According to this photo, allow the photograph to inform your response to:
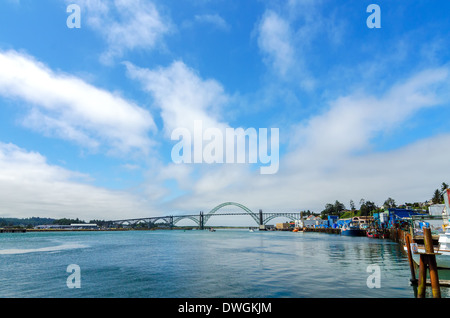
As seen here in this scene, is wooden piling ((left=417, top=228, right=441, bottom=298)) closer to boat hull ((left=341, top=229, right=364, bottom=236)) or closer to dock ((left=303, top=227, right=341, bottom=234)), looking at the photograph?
boat hull ((left=341, top=229, right=364, bottom=236))

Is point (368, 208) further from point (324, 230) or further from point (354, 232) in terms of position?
point (354, 232)

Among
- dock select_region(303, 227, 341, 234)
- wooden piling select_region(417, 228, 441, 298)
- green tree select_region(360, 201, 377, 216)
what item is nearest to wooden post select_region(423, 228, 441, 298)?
wooden piling select_region(417, 228, 441, 298)

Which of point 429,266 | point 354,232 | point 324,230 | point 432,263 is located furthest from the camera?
point 324,230

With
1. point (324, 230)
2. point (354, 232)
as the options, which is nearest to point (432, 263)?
point (354, 232)

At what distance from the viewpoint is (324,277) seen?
22.6 metres

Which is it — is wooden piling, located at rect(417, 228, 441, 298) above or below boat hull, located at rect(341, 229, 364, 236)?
above

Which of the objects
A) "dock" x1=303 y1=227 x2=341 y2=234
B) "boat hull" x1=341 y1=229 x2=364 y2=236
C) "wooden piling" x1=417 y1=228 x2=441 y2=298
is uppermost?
"wooden piling" x1=417 y1=228 x2=441 y2=298

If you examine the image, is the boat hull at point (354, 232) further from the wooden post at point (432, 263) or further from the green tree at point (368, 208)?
the wooden post at point (432, 263)

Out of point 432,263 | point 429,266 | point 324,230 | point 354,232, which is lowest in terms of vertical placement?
point 324,230

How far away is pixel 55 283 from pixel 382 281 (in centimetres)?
2653

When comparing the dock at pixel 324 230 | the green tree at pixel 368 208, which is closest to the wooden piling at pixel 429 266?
the dock at pixel 324 230

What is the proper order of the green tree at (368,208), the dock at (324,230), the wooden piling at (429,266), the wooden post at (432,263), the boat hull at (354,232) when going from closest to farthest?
the wooden piling at (429,266) → the wooden post at (432,263) → the boat hull at (354,232) → the dock at (324,230) → the green tree at (368,208)
